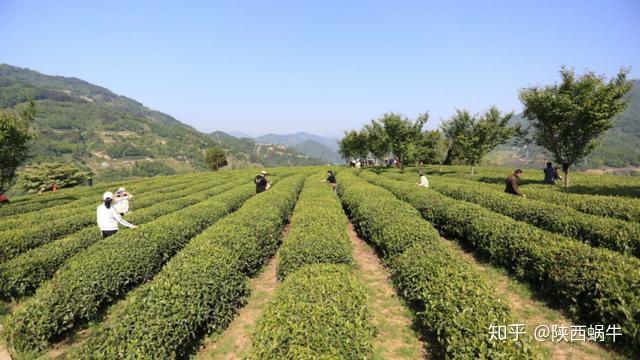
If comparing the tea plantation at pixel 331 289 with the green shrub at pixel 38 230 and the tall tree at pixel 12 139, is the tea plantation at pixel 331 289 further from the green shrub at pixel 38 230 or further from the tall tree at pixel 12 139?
the tall tree at pixel 12 139

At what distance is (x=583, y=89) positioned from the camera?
18.7 m

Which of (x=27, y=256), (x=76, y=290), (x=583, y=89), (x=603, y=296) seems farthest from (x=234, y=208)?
(x=583, y=89)

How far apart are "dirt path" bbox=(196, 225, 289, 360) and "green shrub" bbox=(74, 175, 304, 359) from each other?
0.23 meters

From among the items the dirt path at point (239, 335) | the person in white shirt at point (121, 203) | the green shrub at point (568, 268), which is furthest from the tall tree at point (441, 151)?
the dirt path at point (239, 335)

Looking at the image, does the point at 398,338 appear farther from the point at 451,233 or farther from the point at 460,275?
the point at 451,233

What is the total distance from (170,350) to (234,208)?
Answer: 1272 centimetres

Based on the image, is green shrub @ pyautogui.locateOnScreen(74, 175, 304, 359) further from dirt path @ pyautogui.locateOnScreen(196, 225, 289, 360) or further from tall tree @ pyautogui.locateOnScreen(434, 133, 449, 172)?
tall tree @ pyautogui.locateOnScreen(434, 133, 449, 172)

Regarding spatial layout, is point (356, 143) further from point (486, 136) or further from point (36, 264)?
point (36, 264)

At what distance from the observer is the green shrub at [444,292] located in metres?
4.47

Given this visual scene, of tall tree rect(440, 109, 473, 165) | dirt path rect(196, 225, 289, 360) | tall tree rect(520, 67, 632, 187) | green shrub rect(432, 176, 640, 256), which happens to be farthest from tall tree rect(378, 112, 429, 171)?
dirt path rect(196, 225, 289, 360)

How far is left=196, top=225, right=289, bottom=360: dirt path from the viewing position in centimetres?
612

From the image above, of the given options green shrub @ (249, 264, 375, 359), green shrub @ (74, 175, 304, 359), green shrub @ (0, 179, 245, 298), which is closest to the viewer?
green shrub @ (249, 264, 375, 359)

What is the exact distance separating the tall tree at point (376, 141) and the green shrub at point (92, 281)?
117 feet

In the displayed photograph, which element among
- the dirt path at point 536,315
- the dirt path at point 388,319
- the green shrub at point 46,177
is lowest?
the green shrub at point 46,177
